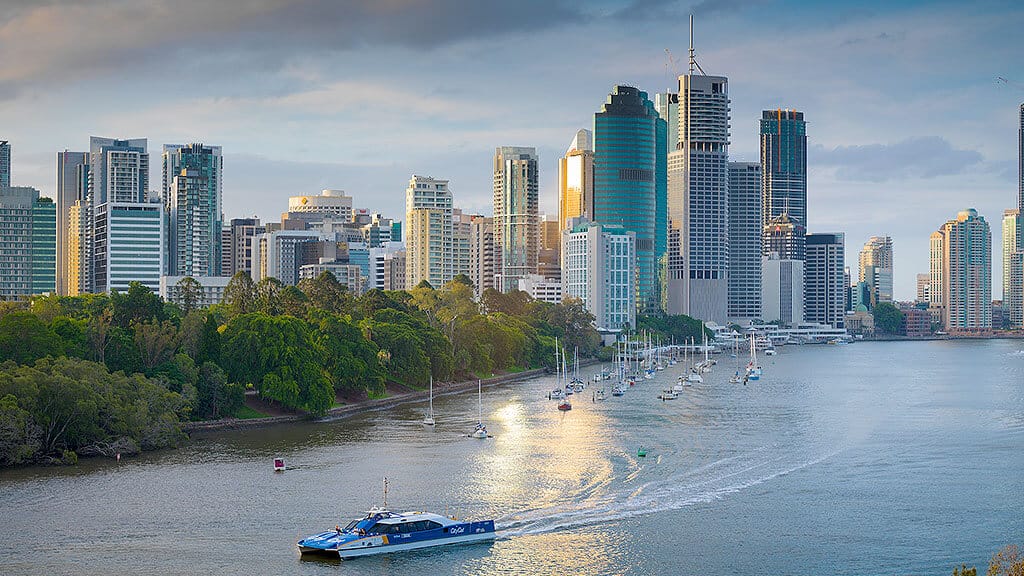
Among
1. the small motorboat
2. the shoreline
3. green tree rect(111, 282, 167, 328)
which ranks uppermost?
green tree rect(111, 282, 167, 328)

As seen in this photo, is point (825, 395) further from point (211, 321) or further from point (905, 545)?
point (905, 545)

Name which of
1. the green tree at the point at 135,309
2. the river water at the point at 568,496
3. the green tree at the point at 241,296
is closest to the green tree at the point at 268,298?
the green tree at the point at 241,296

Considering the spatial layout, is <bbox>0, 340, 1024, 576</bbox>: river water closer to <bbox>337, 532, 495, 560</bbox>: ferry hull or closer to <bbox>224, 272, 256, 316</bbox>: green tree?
<bbox>337, 532, 495, 560</bbox>: ferry hull

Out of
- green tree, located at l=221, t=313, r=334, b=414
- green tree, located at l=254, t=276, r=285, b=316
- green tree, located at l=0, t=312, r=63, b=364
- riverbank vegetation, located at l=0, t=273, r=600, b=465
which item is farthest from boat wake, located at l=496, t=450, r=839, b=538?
green tree, located at l=254, t=276, r=285, b=316

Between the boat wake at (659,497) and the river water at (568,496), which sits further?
the boat wake at (659,497)

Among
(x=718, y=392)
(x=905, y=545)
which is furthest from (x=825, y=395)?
(x=905, y=545)

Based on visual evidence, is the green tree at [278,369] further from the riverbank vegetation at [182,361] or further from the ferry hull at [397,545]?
the ferry hull at [397,545]
